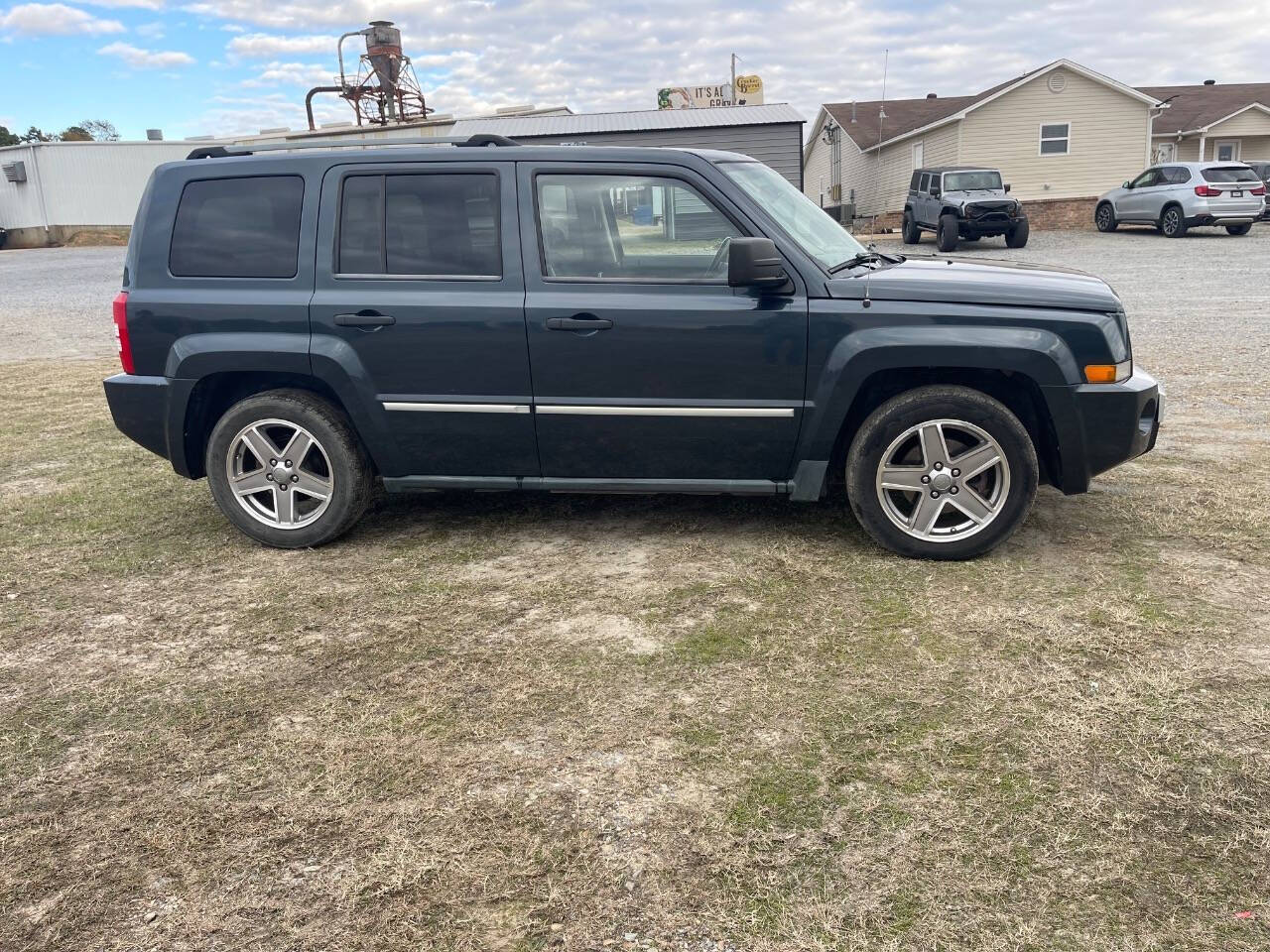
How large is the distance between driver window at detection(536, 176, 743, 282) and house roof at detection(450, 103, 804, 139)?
2192 cm

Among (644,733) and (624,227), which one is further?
(624,227)

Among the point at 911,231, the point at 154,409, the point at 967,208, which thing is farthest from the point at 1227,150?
the point at 154,409

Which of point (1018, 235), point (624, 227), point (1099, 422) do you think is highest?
point (1018, 235)

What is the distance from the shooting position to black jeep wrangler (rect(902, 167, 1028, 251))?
2314cm

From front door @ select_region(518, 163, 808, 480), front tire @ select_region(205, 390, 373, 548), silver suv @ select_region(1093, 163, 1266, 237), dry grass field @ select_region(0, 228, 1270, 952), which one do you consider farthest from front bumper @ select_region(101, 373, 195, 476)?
silver suv @ select_region(1093, 163, 1266, 237)

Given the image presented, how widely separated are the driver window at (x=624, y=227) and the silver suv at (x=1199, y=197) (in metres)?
24.4

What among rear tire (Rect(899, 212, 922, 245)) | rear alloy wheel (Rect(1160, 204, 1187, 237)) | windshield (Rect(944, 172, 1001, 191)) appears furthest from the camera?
rear tire (Rect(899, 212, 922, 245))

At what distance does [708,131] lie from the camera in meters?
26.4

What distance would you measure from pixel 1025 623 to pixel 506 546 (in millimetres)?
2429

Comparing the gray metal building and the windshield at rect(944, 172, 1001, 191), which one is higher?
the gray metal building

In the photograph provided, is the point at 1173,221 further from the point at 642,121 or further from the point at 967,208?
the point at 642,121

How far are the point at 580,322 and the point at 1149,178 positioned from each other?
26486 millimetres

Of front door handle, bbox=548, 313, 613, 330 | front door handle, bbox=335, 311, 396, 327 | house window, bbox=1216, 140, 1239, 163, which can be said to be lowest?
front door handle, bbox=548, 313, 613, 330

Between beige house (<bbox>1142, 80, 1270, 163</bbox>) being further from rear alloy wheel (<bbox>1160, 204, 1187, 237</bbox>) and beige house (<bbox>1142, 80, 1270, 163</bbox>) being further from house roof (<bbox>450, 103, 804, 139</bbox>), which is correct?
house roof (<bbox>450, 103, 804, 139</bbox>)
